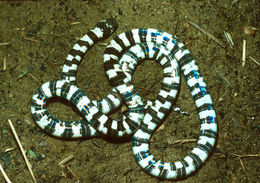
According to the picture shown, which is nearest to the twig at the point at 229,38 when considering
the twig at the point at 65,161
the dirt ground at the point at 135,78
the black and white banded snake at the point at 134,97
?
the dirt ground at the point at 135,78

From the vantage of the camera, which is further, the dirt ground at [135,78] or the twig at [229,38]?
the twig at [229,38]

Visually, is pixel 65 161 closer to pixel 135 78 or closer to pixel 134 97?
pixel 134 97

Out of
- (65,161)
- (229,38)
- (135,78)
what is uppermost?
(229,38)

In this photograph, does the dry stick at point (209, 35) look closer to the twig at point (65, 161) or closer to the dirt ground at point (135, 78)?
the dirt ground at point (135, 78)

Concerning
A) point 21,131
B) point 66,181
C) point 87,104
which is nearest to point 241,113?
point 87,104

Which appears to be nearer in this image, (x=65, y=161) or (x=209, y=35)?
(x=65, y=161)

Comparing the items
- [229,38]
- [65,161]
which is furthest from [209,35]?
[65,161]

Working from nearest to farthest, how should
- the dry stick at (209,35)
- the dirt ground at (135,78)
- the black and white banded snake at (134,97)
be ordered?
the black and white banded snake at (134,97) < the dirt ground at (135,78) < the dry stick at (209,35)
